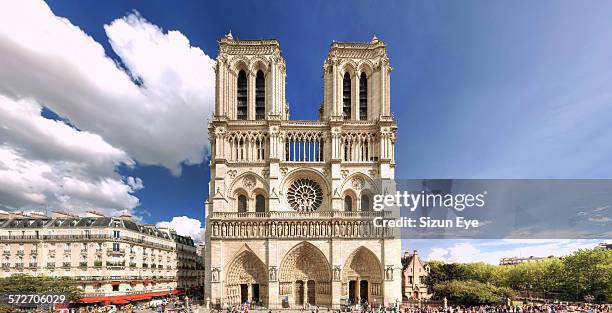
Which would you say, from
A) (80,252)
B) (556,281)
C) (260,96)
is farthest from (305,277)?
(556,281)

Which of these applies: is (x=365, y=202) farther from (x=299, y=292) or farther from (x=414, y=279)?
(x=414, y=279)

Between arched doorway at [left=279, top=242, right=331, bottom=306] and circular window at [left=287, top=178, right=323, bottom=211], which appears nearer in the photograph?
arched doorway at [left=279, top=242, right=331, bottom=306]

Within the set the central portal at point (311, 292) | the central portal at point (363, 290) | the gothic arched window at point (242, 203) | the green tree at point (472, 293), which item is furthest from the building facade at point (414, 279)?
the gothic arched window at point (242, 203)

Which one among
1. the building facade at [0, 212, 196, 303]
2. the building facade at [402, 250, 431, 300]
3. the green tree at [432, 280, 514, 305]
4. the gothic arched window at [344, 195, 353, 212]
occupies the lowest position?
the building facade at [402, 250, 431, 300]

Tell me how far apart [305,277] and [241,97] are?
20.0m

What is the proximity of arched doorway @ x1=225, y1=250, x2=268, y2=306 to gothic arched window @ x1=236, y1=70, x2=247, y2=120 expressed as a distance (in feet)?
47.6

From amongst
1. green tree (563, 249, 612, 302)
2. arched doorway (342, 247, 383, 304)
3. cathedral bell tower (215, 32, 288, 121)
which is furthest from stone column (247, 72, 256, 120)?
green tree (563, 249, 612, 302)

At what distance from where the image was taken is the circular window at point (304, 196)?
39469 mm

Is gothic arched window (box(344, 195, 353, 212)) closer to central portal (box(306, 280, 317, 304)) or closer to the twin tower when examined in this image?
central portal (box(306, 280, 317, 304))

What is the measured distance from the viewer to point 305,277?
122 ft

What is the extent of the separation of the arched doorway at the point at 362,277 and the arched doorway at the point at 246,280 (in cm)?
791

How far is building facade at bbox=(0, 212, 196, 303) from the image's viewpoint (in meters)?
35.6

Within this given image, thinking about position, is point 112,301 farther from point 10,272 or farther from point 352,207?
point 352,207

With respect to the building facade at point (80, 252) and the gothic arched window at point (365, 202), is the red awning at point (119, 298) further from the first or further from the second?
the gothic arched window at point (365, 202)
